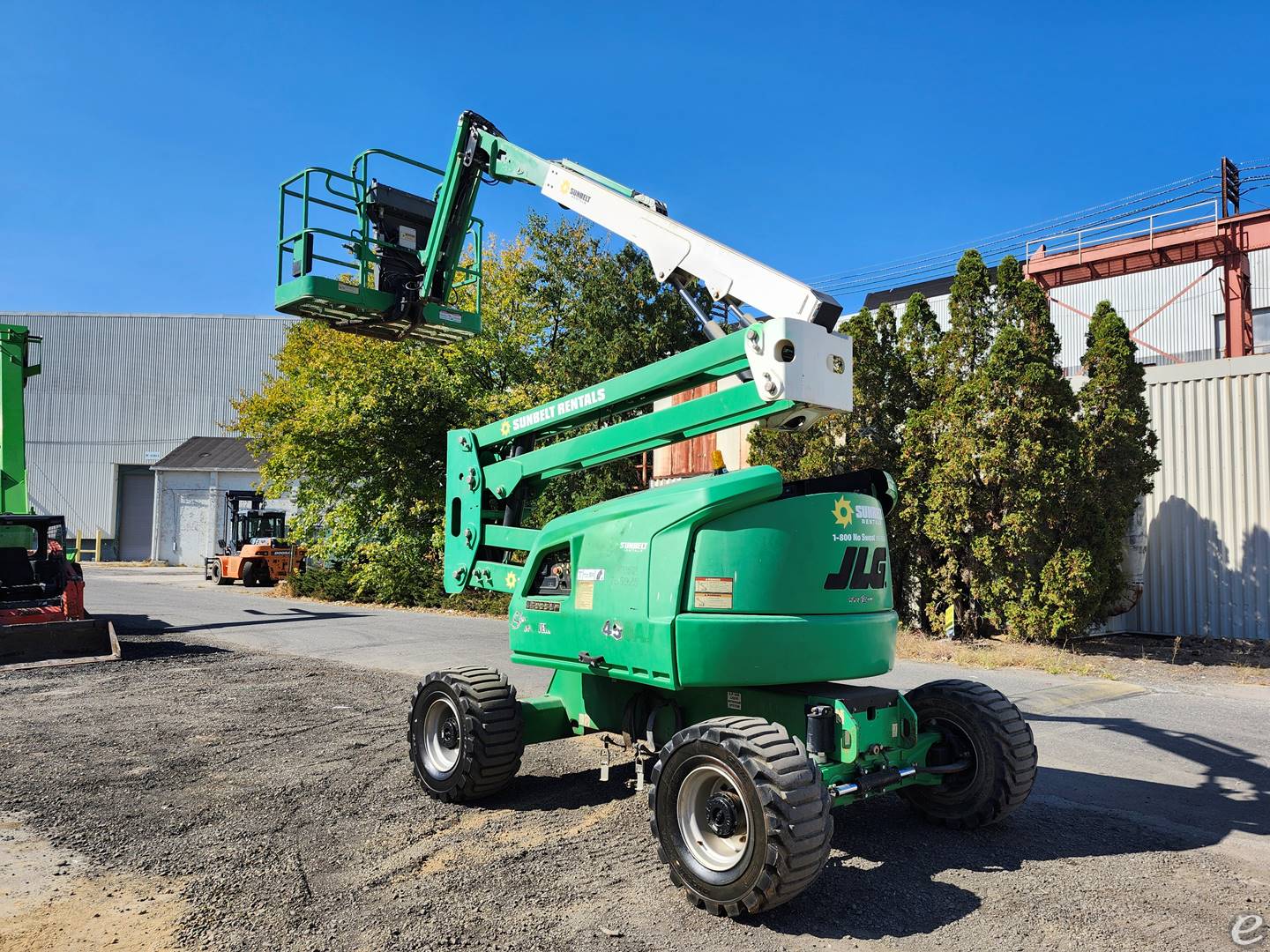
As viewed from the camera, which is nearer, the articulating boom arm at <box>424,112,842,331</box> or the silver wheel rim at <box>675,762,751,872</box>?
the silver wheel rim at <box>675,762,751,872</box>

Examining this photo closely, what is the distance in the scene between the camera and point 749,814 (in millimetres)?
4473

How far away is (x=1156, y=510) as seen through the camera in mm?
16047

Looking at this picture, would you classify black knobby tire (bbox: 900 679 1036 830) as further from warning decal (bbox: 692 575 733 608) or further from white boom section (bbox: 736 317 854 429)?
white boom section (bbox: 736 317 854 429)

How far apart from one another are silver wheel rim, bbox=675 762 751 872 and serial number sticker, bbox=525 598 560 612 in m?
1.70

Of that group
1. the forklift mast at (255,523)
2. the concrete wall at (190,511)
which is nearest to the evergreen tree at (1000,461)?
the forklift mast at (255,523)

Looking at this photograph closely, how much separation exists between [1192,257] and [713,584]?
22985 mm

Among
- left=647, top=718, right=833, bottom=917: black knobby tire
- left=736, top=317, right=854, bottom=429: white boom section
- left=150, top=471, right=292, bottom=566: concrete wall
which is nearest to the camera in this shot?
left=647, top=718, right=833, bottom=917: black knobby tire

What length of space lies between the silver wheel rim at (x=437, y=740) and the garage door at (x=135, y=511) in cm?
5045

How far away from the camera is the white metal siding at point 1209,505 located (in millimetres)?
14859

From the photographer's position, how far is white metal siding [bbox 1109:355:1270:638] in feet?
48.8

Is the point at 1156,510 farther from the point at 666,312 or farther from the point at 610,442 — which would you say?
the point at 666,312

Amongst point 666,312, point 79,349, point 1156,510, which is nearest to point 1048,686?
point 1156,510

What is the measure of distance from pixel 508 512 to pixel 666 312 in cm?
2641

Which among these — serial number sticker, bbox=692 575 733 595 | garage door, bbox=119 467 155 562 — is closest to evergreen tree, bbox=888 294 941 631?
serial number sticker, bbox=692 575 733 595
